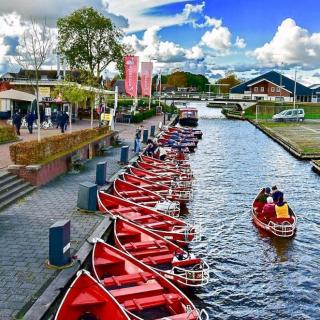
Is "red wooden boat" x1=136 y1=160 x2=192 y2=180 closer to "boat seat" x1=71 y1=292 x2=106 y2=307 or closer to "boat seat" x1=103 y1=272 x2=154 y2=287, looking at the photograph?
"boat seat" x1=103 y1=272 x2=154 y2=287

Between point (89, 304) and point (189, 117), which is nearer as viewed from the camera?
point (89, 304)

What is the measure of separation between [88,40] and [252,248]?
184 feet

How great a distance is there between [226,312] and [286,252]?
5.83 metres

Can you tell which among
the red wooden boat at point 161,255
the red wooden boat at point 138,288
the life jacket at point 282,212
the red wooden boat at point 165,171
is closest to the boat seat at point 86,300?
the red wooden boat at point 138,288

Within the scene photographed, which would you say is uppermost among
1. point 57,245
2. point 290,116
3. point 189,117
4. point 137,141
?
point 290,116

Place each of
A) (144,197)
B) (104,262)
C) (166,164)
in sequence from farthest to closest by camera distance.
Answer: (166,164) → (144,197) → (104,262)

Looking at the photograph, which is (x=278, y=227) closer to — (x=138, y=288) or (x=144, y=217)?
(x=144, y=217)

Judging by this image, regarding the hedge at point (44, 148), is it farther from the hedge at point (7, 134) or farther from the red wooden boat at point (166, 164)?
the hedge at point (7, 134)

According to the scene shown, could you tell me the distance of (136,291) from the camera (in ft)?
38.8

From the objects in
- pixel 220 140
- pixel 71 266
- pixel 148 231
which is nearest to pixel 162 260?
pixel 148 231

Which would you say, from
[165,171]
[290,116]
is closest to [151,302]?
[165,171]

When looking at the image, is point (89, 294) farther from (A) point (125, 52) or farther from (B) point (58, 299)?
(A) point (125, 52)

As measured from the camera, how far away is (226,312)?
13.2m

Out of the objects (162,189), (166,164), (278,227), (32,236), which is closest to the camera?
(32,236)
